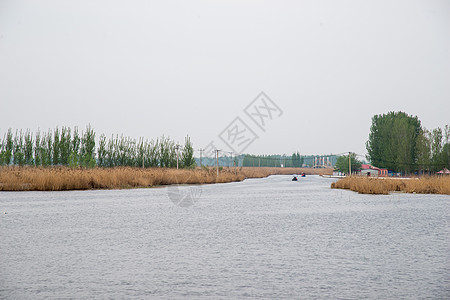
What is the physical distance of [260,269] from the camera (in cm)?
643

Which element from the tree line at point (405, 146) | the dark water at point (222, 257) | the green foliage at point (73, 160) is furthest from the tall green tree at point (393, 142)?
the dark water at point (222, 257)

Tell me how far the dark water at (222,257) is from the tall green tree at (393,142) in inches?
1946

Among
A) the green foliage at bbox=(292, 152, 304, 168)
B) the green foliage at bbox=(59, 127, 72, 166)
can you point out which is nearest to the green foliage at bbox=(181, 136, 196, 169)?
the green foliage at bbox=(59, 127, 72, 166)

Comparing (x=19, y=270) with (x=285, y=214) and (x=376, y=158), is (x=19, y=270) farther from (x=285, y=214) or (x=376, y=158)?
(x=376, y=158)

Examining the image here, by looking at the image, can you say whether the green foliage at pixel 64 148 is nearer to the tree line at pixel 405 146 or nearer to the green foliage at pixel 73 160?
the green foliage at pixel 73 160

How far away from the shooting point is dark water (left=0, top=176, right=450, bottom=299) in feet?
17.6

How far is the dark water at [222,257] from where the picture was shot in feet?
17.6

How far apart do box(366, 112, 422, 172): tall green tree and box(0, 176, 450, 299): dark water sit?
49.4 m

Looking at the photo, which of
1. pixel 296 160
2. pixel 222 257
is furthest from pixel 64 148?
pixel 296 160

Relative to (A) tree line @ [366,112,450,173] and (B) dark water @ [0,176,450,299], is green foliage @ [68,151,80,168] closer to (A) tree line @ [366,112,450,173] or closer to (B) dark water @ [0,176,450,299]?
(B) dark water @ [0,176,450,299]

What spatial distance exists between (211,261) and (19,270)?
2.84m

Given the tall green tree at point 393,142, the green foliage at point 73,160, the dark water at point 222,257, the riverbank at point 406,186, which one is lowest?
the dark water at point 222,257

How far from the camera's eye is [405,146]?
192ft

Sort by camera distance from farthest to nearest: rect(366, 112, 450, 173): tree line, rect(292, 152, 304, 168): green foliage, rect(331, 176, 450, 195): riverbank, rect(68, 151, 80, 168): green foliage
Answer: rect(292, 152, 304, 168): green foliage < rect(366, 112, 450, 173): tree line < rect(68, 151, 80, 168): green foliage < rect(331, 176, 450, 195): riverbank
